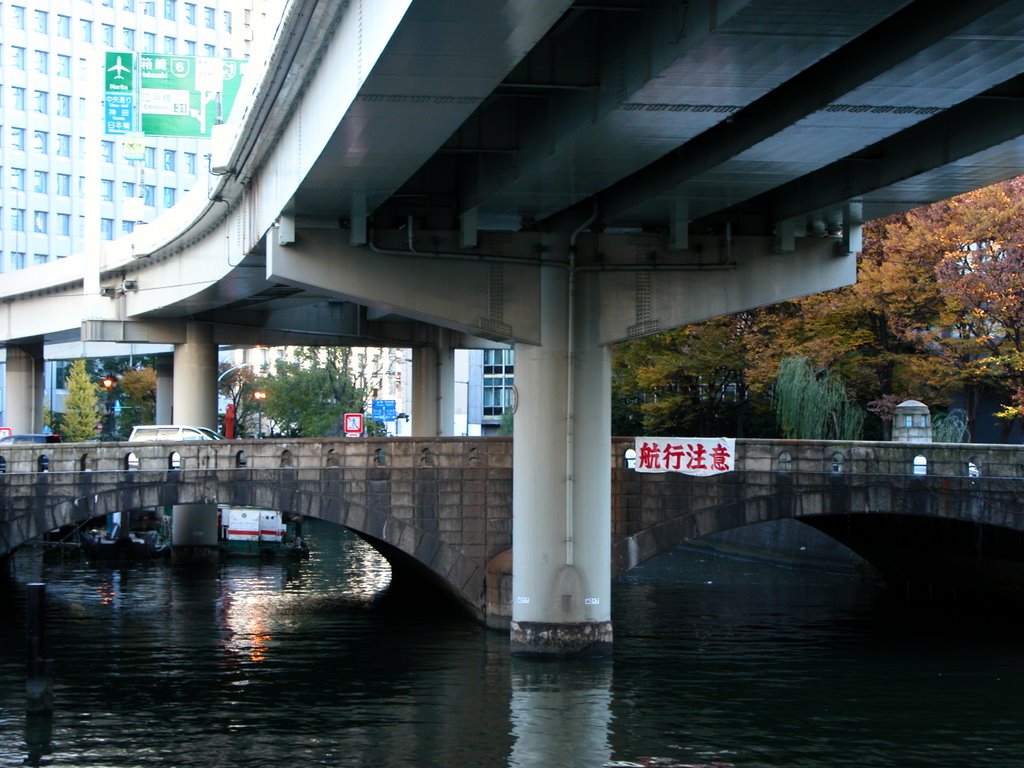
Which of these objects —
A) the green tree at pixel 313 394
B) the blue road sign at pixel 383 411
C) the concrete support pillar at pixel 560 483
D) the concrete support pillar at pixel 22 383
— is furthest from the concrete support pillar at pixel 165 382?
the concrete support pillar at pixel 560 483

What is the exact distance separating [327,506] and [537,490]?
7427 mm

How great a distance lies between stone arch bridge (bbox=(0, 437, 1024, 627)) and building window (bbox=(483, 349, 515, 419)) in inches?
2873

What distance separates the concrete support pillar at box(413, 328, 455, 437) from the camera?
213ft

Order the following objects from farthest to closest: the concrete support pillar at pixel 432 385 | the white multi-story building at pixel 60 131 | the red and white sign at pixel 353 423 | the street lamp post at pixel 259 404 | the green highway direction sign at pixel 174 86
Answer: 1. the white multi-story building at pixel 60 131
2. the street lamp post at pixel 259 404
3. the concrete support pillar at pixel 432 385
4. the red and white sign at pixel 353 423
5. the green highway direction sign at pixel 174 86

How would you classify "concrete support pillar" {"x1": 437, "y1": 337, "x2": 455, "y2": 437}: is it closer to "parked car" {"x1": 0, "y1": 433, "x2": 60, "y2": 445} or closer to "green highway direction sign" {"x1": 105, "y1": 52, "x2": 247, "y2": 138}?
"parked car" {"x1": 0, "y1": 433, "x2": 60, "y2": 445}

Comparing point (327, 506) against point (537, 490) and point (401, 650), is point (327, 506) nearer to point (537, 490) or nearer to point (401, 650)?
point (401, 650)

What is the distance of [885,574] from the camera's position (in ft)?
149

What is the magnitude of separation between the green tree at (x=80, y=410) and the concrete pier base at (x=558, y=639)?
6712 cm

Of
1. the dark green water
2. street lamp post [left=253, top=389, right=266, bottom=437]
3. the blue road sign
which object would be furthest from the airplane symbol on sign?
the blue road sign

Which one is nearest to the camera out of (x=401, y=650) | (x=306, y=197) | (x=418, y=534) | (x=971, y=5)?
(x=971, y=5)

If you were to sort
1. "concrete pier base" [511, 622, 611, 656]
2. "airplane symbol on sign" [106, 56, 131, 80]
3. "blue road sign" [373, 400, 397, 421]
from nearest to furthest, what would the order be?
"concrete pier base" [511, 622, 611, 656] → "airplane symbol on sign" [106, 56, 131, 80] → "blue road sign" [373, 400, 397, 421]

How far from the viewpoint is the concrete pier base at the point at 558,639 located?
30922 mm

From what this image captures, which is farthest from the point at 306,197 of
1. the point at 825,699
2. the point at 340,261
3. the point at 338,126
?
the point at 825,699

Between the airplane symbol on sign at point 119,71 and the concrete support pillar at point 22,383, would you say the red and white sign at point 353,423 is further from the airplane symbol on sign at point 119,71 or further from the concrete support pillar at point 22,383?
the concrete support pillar at point 22,383
